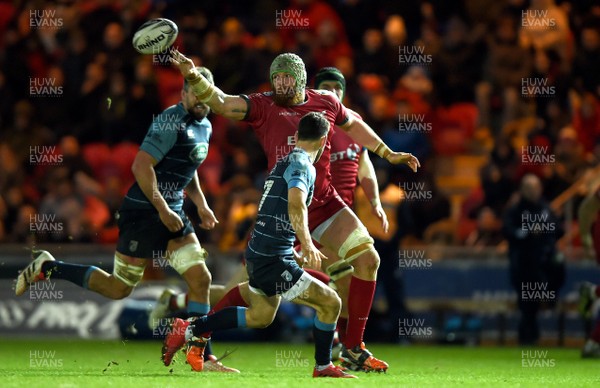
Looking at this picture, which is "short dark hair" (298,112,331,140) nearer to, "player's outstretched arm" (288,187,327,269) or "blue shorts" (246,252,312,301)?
"player's outstretched arm" (288,187,327,269)

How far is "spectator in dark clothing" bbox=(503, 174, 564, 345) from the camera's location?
16734 millimetres

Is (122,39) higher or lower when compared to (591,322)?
higher

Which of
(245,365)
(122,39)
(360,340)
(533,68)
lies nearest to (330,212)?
(360,340)

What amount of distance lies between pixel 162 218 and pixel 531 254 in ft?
21.6

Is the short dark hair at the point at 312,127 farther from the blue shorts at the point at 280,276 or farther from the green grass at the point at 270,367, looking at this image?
the green grass at the point at 270,367

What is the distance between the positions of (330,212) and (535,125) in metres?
7.67

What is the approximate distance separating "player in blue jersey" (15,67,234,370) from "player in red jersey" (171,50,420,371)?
0.75 m

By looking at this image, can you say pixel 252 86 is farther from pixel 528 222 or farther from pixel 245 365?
pixel 245 365

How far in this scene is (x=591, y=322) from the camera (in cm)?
1644

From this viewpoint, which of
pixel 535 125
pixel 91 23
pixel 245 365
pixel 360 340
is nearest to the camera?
pixel 360 340

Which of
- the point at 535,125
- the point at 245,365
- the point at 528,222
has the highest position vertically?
the point at 535,125

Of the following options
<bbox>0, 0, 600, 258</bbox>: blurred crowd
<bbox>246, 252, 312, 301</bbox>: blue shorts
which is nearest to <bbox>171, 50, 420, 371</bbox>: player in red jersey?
<bbox>246, 252, 312, 301</bbox>: blue shorts

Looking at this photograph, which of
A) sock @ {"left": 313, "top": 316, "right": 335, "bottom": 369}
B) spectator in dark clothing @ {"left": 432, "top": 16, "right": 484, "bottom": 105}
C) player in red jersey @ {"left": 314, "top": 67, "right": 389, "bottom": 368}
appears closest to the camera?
sock @ {"left": 313, "top": 316, "right": 335, "bottom": 369}

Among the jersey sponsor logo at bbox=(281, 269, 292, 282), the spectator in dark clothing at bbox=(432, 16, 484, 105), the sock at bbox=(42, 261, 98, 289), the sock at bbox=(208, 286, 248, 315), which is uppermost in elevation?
the spectator in dark clothing at bbox=(432, 16, 484, 105)
